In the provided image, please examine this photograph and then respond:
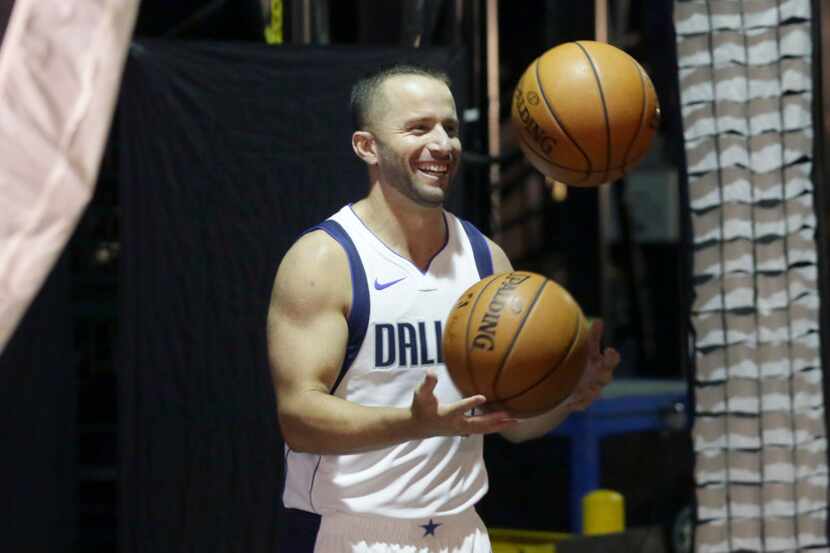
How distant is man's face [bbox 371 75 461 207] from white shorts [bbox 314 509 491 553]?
79 centimetres

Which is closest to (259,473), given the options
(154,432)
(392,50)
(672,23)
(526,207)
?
(154,432)

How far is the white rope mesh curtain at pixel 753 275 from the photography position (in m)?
5.51

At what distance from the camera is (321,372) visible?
3.38 meters

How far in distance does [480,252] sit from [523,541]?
2731mm

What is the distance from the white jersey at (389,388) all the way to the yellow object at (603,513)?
9.47 feet

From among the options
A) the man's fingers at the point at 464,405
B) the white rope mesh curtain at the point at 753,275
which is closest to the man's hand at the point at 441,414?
the man's fingers at the point at 464,405

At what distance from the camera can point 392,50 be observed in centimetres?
532

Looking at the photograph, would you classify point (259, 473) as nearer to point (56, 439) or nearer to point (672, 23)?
point (56, 439)

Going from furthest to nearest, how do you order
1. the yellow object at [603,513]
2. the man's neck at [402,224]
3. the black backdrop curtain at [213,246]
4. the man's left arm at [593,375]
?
1. the yellow object at [603,513]
2. the black backdrop curtain at [213,246]
3. the man's neck at [402,224]
4. the man's left arm at [593,375]

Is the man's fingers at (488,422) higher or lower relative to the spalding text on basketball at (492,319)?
lower

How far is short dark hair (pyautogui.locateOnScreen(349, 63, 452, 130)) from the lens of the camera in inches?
146

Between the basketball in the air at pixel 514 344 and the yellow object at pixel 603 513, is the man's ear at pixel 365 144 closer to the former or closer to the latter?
the basketball in the air at pixel 514 344

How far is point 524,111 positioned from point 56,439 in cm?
268

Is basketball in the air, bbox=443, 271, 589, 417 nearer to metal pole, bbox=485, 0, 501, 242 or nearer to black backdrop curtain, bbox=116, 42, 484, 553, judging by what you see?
black backdrop curtain, bbox=116, 42, 484, 553
